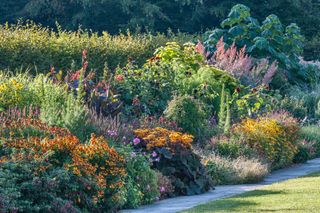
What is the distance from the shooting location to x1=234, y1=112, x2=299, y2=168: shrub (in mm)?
17359

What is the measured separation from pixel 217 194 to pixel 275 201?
175 cm

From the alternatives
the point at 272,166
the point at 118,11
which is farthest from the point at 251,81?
the point at 118,11

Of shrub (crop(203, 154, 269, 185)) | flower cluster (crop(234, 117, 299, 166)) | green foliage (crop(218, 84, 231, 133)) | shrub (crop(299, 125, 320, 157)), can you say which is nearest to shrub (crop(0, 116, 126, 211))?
shrub (crop(203, 154, 269, 185))

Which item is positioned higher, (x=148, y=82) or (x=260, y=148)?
(x=148, y=82)

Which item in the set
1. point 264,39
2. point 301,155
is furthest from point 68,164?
Answer: point 264,39

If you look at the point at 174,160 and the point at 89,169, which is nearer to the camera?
the point at 89,169

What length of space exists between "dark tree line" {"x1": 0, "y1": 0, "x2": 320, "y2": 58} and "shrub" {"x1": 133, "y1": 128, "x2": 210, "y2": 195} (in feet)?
76.5

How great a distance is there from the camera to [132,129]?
1495 cm

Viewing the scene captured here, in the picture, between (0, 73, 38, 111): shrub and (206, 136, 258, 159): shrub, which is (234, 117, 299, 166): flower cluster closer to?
(206, 136, 258, 159): shrub

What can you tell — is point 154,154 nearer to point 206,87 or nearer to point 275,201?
point 275,201

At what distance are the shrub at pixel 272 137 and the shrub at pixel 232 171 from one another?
1.74 metres

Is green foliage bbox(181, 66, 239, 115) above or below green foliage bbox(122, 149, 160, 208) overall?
above

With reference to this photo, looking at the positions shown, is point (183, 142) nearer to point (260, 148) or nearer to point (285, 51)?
point (260, 148)

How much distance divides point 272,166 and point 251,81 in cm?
604
